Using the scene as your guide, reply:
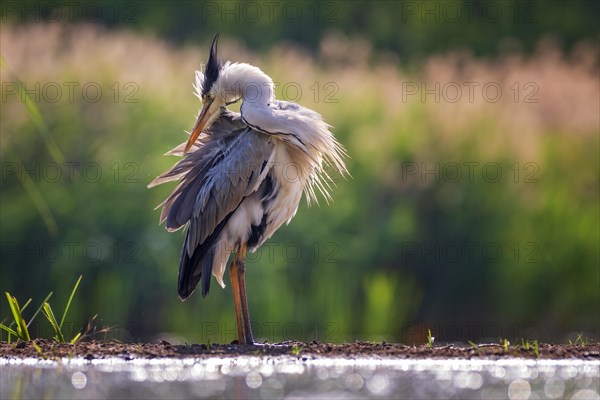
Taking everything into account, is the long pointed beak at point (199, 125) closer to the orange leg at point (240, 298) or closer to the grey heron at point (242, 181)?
the grey heron at point (242, 181)

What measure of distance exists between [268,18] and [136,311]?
22.0m

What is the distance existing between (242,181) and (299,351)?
2194mm

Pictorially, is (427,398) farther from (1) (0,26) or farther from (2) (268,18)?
(2) (268,18)

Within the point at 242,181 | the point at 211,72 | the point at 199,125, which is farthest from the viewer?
the point at 211,72

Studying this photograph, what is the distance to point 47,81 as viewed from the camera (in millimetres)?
17312

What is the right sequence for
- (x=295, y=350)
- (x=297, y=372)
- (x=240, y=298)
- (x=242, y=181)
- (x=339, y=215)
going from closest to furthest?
(x=297, y=372), (x=295, y=350), (x=242, y=181), (x=240, y=298), (x=339, y=215)

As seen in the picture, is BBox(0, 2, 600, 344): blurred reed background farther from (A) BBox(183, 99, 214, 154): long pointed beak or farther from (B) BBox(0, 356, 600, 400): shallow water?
(B) BBox(0, 356, 600, 400): shallow water

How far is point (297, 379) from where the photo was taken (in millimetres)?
7969

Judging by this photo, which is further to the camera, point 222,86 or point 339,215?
point 339,215

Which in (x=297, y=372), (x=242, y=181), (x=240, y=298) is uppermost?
(x=242, y=181)

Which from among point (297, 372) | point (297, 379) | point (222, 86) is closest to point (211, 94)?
point (222, 86)

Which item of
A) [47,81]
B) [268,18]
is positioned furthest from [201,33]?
[47,81]

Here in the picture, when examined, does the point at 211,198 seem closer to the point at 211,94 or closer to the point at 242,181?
the point at 242,181

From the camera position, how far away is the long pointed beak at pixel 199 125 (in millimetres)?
11305
